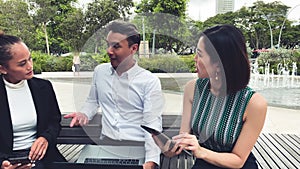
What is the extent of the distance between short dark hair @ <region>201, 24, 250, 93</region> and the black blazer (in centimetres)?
83

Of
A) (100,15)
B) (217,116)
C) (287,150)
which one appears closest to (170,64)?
(217,116)

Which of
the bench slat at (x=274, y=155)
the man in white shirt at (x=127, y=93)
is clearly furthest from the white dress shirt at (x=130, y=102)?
the bench slat at (x=274, y=155)

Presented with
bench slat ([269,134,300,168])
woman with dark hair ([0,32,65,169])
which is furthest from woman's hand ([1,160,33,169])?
bench slat ([269,134,300,168])

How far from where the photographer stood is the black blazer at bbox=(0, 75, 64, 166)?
122cm

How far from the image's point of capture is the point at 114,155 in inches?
58.5

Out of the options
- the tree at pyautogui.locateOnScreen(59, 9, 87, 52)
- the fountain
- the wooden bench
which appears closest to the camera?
the tree at pyautogui.locateOnScreen(59, 9, 87, 52)

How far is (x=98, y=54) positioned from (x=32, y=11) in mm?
8513

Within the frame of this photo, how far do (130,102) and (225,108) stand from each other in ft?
1.48

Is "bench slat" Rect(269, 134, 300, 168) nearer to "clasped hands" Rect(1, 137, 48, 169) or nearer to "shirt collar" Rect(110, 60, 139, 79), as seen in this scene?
"shirt collar" Rect(110, 60, 139, 79)

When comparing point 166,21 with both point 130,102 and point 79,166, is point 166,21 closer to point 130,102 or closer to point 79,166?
point 130,102

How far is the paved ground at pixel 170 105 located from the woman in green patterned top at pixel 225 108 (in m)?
0.22

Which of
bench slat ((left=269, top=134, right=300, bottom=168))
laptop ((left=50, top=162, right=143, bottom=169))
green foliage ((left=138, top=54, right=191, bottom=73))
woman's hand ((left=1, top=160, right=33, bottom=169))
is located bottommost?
bench slat ((left=269, top=134, right=300, bottom=168))

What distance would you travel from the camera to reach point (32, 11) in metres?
8.68

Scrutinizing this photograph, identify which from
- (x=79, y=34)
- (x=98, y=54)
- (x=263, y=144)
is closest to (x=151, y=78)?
(x=98, y=54)
